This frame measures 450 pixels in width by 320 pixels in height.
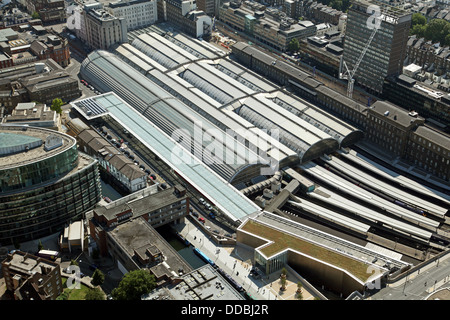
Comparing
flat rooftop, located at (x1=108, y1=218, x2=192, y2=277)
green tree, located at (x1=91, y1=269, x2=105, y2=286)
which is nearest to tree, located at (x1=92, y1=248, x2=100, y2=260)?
flat rooftop, located at (x1=108, y1=218, x2=192, y2=277)

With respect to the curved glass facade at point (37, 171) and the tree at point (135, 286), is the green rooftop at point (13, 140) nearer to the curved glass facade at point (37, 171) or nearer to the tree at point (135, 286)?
the curved glass facade at point (37, 171)

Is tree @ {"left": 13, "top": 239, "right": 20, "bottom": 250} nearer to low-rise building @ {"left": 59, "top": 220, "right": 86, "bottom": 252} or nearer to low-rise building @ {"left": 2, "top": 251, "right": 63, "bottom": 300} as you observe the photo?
low-rise building @ {"left": 59, "top": 220, "right": 86, "bottom": 252}

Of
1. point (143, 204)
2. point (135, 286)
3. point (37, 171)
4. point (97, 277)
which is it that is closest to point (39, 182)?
point (37, 171)

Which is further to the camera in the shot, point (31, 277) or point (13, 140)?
point (13, 140)

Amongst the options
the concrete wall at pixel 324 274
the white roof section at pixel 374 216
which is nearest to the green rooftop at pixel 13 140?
the concrete wall at pixel 324 274

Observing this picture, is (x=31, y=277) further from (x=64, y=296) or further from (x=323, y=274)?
(x=323, y=274)
